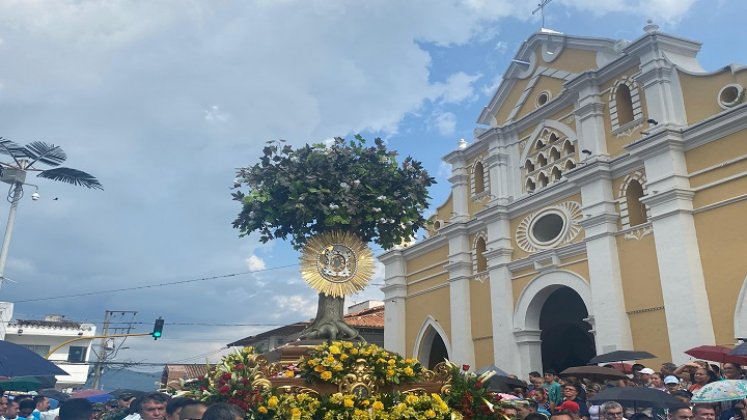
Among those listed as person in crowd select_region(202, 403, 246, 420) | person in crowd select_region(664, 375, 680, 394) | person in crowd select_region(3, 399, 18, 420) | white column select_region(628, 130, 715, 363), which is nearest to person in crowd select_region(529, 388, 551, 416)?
person in crowd select_region(664, 375, 680, 394)

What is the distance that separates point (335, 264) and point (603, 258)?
7723 mm

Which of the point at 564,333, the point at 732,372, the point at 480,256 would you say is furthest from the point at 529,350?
the point at 732,372

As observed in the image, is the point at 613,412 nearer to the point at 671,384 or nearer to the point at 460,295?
the point at 671,384

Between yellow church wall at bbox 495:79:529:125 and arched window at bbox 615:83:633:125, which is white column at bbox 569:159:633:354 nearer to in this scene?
arched window at bbox 615:83:633:125

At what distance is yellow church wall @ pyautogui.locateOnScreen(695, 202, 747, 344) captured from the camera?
1270 centimetres

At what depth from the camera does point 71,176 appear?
17.2m

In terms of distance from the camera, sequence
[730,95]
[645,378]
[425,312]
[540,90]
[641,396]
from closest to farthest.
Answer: [641,396] < [645,378] < [730,95] < [540,90] < [425,312]

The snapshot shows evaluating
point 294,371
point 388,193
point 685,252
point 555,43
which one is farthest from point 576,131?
point 294,371

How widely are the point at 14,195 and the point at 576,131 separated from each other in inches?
601

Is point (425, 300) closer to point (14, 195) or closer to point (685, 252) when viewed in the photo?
point (685, 252)

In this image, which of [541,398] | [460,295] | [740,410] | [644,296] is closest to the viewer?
[740,410]

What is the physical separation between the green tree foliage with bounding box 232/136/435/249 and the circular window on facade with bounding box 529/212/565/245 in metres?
6.77

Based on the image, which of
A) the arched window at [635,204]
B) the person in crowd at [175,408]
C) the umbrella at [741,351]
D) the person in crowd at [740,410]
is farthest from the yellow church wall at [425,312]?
the person in crowd at [175,408]

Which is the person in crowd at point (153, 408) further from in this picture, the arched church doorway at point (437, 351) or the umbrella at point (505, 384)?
the arched church doorway at point (437, 351)
